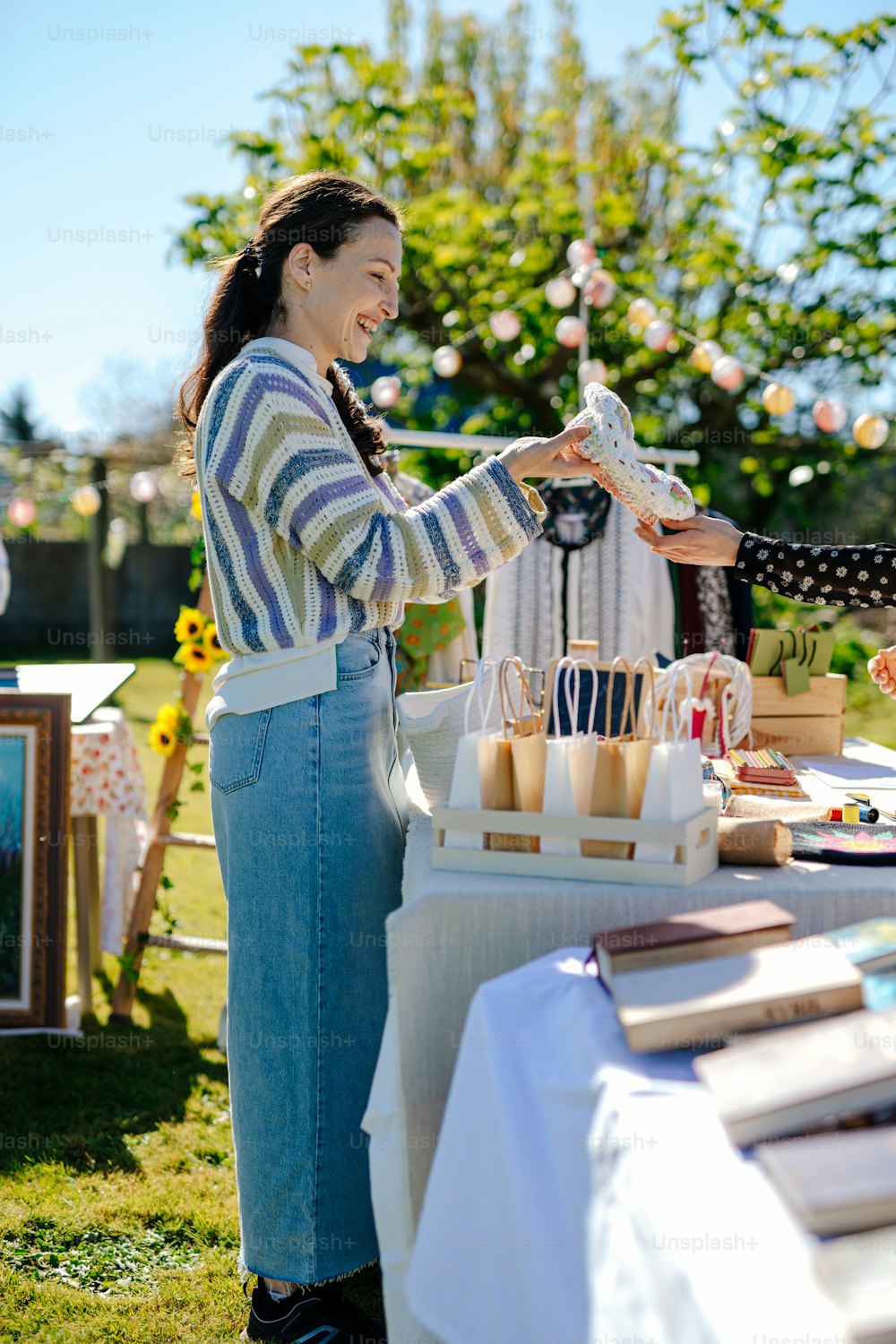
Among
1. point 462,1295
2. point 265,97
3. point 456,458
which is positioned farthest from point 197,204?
point 462,1295

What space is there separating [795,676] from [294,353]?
1.62 meters

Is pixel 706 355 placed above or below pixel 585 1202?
above

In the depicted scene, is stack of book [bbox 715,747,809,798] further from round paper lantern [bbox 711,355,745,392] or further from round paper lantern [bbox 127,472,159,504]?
round paper lantern [bbox 127,472,159,504]

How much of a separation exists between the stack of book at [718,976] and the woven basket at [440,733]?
0.59 m

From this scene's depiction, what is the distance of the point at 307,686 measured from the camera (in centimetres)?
167

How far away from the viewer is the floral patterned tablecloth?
3584 millimetres

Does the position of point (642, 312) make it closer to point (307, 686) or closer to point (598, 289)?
point (598, 289)

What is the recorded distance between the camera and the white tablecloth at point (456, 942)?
1.37 metres

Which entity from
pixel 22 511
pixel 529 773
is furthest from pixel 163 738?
pixel 22 511

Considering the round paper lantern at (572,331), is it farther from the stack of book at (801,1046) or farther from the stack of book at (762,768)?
the stack of book at (801,1046)

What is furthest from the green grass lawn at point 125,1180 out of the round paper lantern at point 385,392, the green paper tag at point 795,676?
the round paper lantern at point 385,392

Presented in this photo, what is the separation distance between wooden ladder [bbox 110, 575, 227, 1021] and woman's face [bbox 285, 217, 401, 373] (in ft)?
5.66

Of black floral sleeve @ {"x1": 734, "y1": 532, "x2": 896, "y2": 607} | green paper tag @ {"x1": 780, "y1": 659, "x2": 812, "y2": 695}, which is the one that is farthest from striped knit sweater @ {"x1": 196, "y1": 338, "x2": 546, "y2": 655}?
green paper tag @ {"x1": 780, "y1": 659, "x2": 812, "y2": 695}

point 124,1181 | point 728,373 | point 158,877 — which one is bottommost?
point 124,1181
